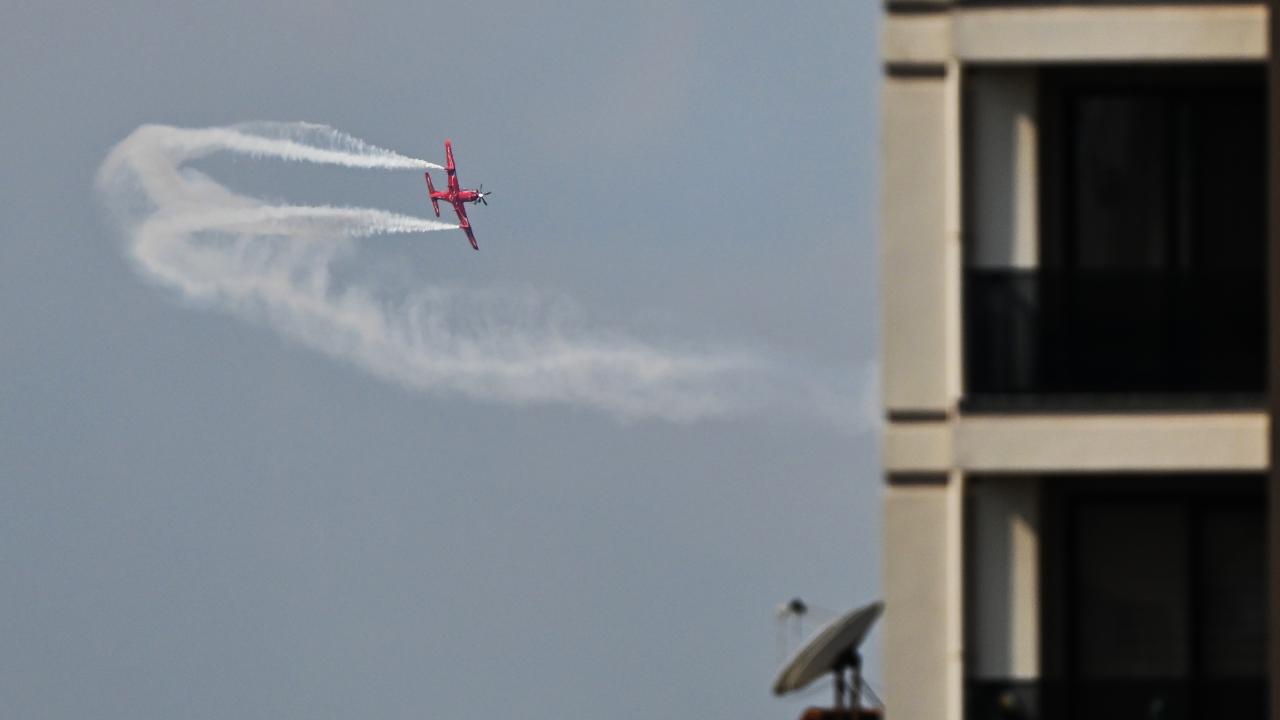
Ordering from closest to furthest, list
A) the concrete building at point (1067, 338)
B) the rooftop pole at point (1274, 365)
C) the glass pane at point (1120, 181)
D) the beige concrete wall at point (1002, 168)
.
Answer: the rooftop pole at point (1274, 365), the concrete building at point (1067, 338), the glass pane at point (1120, 181), the beige concrete wall at point (1002, 168)

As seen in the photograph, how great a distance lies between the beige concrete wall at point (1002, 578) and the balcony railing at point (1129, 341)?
3.08 ft

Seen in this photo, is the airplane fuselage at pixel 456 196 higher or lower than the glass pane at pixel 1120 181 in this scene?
higher

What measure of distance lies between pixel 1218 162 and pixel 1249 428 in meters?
2.44

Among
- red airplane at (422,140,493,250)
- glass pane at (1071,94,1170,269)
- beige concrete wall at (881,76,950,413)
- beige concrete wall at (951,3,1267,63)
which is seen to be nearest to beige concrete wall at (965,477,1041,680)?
beige concrete wall at (881,76,950,413)

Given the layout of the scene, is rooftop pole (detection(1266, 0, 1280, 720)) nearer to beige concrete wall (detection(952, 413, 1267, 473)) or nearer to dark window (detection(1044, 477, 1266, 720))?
beige concrete wall (detection(952, 413, 1267, 473))

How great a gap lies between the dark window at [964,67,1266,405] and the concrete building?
0.06 ft

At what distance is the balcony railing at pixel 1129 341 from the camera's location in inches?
912

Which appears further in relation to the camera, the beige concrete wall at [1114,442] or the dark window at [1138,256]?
the dark window at [1138,256]

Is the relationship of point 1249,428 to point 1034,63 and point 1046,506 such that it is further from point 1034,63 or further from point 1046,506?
point 1034,63

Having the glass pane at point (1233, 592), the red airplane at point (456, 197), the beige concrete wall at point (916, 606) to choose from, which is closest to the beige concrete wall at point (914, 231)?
the beige concrete wall at point (916, 606)

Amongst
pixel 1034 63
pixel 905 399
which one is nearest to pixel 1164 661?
pixel 905 399

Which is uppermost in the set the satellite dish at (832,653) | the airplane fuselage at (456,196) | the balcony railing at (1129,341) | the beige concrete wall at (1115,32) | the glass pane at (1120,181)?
the airplane fuselage at (456,196)

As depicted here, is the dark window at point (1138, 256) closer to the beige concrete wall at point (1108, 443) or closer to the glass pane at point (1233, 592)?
the beige concrete wall at point (1108, 443)

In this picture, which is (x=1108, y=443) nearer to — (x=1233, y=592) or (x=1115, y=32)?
(x=1233, y=592)
